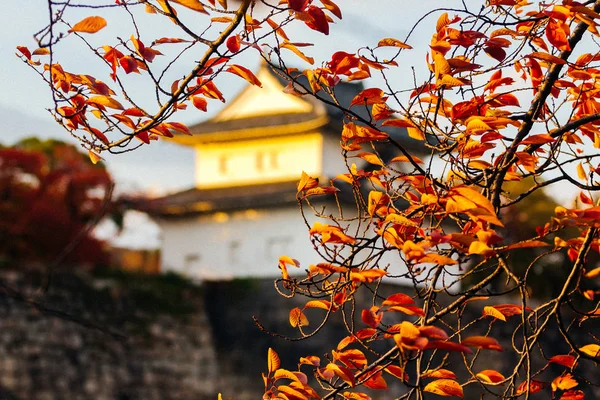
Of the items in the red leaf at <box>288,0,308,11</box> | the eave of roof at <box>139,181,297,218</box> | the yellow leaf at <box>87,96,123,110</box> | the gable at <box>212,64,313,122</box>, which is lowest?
the yellow leaf at <box>87,96,123,110</box>

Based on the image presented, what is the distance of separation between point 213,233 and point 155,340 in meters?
4.26

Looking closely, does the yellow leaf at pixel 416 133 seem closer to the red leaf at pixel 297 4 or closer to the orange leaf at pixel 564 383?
the red leaf at pixel 297 4

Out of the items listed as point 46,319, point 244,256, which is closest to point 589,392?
point 244,256

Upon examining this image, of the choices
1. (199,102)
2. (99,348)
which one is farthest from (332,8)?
(99,348)

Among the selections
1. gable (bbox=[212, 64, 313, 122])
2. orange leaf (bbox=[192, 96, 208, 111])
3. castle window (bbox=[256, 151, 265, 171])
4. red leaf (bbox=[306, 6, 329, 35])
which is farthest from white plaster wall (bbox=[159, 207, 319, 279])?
red leaf (bbox=[306, 6, 329, 35])

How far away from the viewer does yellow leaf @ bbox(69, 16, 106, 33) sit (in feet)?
6.10

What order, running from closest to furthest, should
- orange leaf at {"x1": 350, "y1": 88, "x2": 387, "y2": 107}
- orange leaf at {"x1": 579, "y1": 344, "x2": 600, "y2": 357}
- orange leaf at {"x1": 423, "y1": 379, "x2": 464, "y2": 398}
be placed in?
orange leaf at {"x1": 423, "y1": 379, "x2": 464, "y2": 398} < orange leaf at {"x1": 350, "y1": 88, "x2": 387, "y2": 107} < orange leaf at {"x1": 579, "y1": 344, "x2": 600, "y2": 357}

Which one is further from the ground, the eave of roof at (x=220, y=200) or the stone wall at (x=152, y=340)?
the eave of roof at (x=220, y=200)

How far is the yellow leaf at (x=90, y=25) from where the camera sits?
1.86m

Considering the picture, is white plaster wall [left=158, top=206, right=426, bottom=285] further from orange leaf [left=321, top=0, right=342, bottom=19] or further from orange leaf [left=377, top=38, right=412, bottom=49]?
orange leaf [left=321, top=0, right=342, bottom=19]

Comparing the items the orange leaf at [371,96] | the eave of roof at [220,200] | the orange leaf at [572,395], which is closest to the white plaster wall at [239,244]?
the eave of roof at [220,200]

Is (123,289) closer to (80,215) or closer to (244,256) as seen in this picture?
(80,215)

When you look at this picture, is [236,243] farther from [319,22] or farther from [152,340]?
[319,22]

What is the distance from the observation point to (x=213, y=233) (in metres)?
16.8
